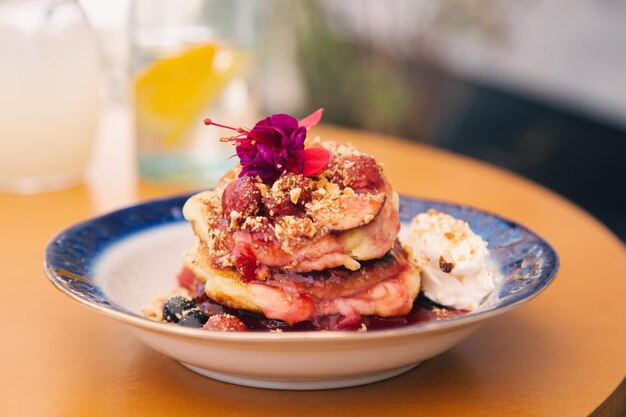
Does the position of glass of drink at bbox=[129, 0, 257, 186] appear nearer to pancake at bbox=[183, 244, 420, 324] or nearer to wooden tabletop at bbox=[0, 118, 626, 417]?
wooden tabletop at bbox=[0, 118, 626, 417]

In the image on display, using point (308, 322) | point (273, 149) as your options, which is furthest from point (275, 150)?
point (308, 322)

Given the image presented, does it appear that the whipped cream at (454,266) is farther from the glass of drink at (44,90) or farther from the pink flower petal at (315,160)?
the glass of drink at (44,90)

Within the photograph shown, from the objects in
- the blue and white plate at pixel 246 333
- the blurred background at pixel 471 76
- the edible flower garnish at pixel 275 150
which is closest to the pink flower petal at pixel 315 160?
the edible flower garnish at pixel 275 150

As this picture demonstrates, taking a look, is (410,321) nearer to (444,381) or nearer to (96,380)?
(444,381)

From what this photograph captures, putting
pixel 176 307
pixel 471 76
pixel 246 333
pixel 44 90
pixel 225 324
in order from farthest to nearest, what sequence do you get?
pixel 471 76
pixel 44 90
pixel 176 307
pixel 225 324
pixel 246 333

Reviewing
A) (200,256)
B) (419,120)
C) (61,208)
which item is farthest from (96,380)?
(419,120)

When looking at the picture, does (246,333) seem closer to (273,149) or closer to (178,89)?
(273,149)

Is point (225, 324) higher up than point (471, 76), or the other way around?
point (225, 324)
